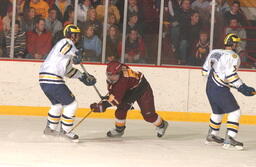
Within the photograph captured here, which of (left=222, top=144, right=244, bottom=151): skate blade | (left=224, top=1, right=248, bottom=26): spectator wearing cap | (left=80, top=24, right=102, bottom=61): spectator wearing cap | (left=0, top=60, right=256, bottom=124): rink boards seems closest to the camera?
(left=222, top=144, right=244, bottom=151): skate blade

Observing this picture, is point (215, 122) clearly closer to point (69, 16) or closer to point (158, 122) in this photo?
point (158, 122)

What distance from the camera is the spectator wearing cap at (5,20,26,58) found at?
882 cm

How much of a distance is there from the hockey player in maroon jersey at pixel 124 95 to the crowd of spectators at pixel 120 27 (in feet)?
7.89

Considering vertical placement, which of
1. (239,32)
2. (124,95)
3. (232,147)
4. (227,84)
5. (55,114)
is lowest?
(232,147)

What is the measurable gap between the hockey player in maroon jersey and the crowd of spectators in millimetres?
2405

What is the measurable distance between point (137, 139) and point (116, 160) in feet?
4.28

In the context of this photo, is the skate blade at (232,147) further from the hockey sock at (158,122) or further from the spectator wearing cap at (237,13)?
the spectator wearing cap at (237,13)

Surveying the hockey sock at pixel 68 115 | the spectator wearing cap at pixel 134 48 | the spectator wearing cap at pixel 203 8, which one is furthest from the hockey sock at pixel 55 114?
the spectator wearing cap at pixel 203 8

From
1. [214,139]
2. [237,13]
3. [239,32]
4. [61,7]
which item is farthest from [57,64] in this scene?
[237,13]

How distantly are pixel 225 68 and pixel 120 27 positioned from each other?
3.21 meters

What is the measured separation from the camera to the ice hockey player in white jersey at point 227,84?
6.11 meters

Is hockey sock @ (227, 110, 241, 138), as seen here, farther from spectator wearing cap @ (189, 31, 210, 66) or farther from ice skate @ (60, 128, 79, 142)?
spectator wearing cap @ (189, 31, 210, 66)

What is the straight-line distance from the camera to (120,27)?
9.12 meters

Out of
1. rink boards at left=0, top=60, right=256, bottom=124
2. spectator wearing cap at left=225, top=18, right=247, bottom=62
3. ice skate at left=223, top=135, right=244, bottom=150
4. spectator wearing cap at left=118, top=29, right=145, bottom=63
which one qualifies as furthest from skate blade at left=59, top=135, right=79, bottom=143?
spectator wearing cap at left=225, top=18, right=247, bottom=62
